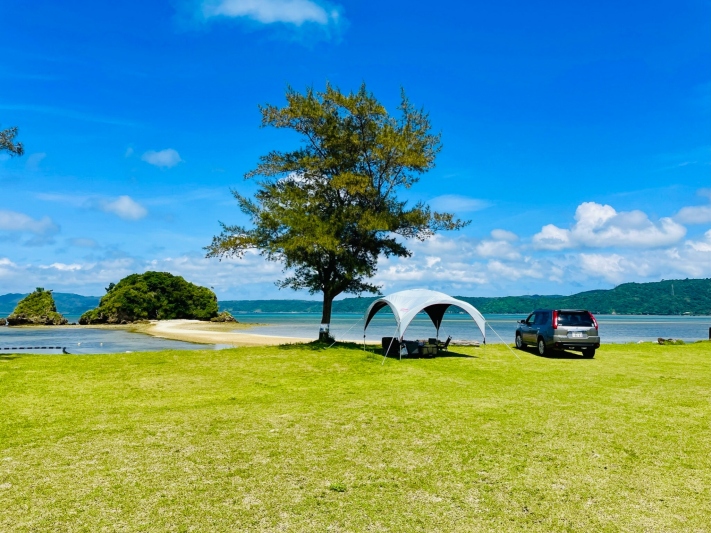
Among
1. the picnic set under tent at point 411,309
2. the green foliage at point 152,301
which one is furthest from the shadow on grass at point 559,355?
the green foliage at point 152,301

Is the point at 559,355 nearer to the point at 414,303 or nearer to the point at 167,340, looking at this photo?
the point at 414,303

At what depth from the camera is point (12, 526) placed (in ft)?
16.6

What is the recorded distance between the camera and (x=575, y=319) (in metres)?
23.5

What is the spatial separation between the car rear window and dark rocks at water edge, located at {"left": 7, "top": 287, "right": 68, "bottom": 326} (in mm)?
108320

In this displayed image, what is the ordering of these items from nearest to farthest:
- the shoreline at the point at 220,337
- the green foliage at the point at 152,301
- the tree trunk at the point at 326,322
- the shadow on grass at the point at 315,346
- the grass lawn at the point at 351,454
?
1. the grass lawn at the point at 351,454
2. the shadow on grass at the point at 315,346
3. the tree trunk at the point at 326,322
4. the shoreline at the point at 220,337
5. the green foliage at the point at 152,301

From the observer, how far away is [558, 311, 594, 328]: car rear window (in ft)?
76.2

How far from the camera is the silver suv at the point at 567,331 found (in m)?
22.9

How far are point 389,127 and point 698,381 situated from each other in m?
15.8

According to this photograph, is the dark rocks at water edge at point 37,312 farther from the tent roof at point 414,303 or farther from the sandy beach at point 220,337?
the tent roof at point 414,303

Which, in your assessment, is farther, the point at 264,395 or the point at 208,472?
the point at 264,395

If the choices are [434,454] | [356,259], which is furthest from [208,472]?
[356,259]

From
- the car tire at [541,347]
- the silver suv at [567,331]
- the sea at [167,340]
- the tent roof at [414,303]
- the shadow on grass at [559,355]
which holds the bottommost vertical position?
the sea at [167,340]

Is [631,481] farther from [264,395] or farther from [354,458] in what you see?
[264,395]

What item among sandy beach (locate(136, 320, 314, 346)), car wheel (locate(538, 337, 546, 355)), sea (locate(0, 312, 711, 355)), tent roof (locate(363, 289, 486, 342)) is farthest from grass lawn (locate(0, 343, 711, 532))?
sandy beach (locate(136, 320, 314, 346))
